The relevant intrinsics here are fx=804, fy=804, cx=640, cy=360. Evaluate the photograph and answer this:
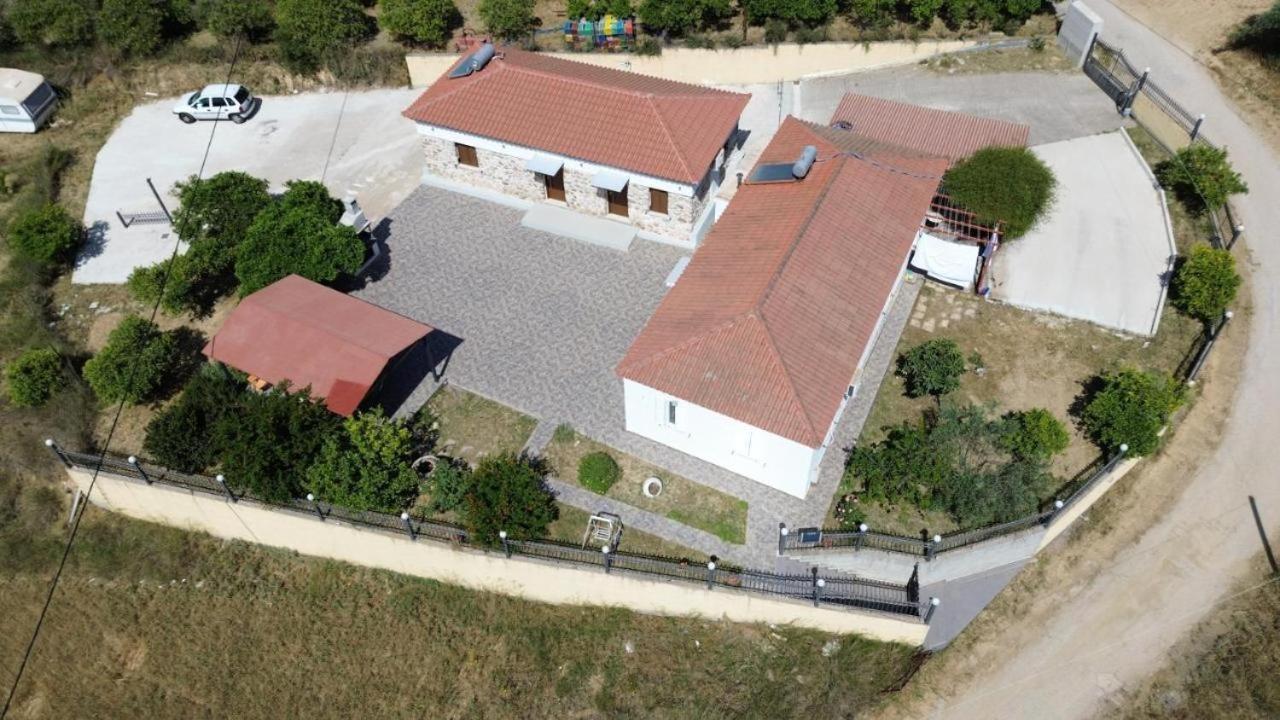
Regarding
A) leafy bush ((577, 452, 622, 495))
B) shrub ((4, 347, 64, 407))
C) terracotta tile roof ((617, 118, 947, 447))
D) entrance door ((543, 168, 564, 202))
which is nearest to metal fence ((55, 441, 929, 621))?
leafy bush ((577, 452, 622, 495))

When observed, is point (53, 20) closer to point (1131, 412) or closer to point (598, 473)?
point (598, 473)

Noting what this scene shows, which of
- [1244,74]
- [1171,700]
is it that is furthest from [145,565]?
[1244,74]

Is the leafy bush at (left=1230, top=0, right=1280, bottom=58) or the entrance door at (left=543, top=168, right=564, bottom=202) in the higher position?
the leafy bush at (left=1230, top=0, right=1280, bottom=58)

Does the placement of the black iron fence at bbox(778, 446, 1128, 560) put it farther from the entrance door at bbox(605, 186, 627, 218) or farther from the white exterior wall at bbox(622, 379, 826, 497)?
the entrance door at bbox(605, 186, 627, 218)

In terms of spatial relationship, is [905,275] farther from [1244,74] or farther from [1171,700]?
[1244,74]

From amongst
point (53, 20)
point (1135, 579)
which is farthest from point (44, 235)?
point (1135, 579)

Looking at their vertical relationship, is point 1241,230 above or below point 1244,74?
below
